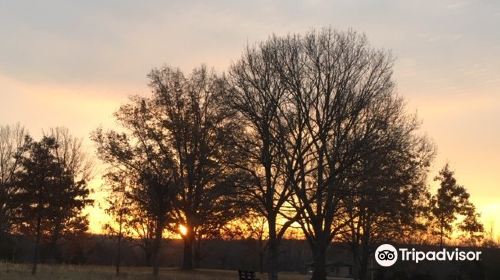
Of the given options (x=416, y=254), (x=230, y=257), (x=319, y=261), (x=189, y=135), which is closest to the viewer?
(x=319, y=261)

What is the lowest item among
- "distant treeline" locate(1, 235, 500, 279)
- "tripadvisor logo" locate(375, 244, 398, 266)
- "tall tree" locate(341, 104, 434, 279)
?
"distant treeline" locate(1, 235, 500, 279)

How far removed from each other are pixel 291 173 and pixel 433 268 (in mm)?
17852

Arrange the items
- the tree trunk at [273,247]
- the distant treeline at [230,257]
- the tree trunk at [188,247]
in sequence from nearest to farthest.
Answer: the tree trunk at [273,247]
the distant treeline at [230,257]
the tree trunk at [188,247]

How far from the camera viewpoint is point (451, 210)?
51094 millimetres

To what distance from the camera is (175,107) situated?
52.9 m

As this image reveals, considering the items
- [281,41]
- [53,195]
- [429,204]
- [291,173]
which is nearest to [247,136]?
[291,173]

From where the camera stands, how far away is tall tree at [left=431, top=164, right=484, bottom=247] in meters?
51.0

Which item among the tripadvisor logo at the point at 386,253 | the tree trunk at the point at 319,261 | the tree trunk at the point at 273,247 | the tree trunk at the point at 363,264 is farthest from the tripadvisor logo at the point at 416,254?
the tree trunk at the point at 273,247

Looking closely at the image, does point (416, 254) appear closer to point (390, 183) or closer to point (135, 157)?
Answer: point (390, 183)

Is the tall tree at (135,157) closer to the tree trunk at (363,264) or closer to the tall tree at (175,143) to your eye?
the tall tree at (175,143)

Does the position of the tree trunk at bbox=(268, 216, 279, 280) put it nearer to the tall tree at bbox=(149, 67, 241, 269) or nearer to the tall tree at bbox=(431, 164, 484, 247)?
the tall tree at bbox=(149, 67, 241, 269)

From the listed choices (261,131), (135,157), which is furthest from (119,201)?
(261,131)

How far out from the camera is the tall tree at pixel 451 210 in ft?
167

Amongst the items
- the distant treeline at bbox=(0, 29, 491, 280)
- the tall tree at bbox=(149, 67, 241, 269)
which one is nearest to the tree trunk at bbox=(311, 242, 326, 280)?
the distant treeline at bbox=(0, 29, 491, 280)
